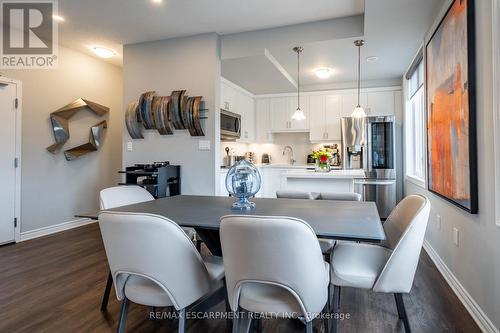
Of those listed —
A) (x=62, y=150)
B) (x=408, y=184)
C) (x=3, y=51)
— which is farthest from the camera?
(x=408, y=184)

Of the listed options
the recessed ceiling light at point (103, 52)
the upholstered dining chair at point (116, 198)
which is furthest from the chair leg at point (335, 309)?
the recessed ceiling light at point (103, 52)

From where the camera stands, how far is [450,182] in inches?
94.6

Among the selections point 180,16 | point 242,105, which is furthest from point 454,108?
point 242,105

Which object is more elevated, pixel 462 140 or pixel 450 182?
pixel 462 140

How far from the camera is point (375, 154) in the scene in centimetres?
530

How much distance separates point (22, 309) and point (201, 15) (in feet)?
10.0

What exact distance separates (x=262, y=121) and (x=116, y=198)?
4568mm

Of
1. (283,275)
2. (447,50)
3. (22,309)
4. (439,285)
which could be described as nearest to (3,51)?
(22,309)

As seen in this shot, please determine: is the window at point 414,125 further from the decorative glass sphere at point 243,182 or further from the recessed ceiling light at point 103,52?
the recessed ceiling light at point 103,52

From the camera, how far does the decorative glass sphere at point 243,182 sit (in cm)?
200

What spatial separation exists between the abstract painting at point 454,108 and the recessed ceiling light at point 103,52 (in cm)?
410

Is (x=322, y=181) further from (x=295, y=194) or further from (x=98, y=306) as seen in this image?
(x=98, y=306)

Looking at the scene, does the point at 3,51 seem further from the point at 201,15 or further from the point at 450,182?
the point at 450,182

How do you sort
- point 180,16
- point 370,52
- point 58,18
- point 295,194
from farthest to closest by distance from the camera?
point 370,52 → point 58,18 → point 180,16 → point 295,194
